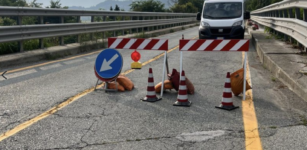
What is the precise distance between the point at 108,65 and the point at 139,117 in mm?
2121

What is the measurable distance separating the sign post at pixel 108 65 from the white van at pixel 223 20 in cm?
910

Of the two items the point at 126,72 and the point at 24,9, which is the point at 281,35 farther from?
the point at 24,9

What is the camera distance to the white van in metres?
15.3

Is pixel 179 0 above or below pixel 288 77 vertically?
above

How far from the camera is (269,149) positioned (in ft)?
12.5

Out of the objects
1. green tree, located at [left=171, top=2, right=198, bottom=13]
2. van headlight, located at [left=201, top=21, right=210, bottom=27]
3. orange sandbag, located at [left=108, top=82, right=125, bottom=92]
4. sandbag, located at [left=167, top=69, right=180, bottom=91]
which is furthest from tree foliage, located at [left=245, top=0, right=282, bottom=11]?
orange sandbag, located at [left=108, top=82, right=125, bottom=92]

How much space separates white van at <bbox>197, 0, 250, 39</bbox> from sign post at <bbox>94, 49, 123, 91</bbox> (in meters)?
9.10

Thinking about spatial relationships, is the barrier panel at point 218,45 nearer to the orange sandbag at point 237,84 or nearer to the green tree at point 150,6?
the orange sandbag at point 237,84

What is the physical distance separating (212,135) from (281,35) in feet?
36.8

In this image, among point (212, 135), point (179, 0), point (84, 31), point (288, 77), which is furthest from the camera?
Answer: point (179, 0)

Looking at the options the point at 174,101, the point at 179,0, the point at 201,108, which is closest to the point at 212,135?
the point at 201,108

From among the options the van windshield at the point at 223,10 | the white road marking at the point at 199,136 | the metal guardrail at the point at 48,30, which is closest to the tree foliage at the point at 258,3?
the van windshield at the point at 223,10

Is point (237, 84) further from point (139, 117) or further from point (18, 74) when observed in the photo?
point (18, 74)

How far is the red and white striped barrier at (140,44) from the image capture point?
6.84 meters
